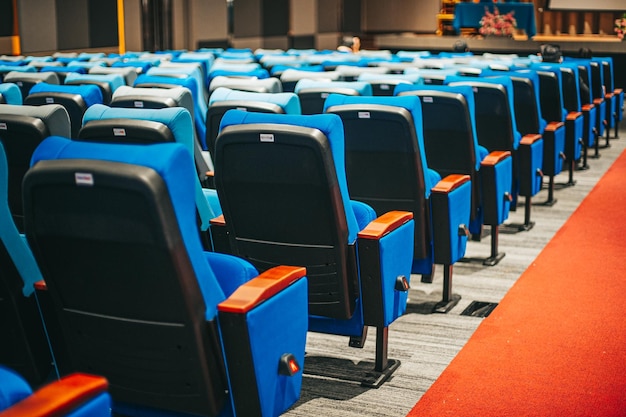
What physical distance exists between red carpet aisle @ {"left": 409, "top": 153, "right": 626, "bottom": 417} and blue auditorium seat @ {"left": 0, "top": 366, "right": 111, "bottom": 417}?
1633 millimetres

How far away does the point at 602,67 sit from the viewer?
921 centimetres

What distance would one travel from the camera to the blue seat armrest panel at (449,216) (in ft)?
13.1

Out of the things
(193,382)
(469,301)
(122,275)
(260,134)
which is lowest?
(469,301)

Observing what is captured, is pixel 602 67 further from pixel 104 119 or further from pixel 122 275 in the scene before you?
pixel 122 275

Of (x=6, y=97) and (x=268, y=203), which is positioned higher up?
(x=6, y=97)

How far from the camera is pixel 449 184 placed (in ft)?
13.3

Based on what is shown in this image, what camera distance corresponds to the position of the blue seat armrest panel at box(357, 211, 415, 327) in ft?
10.5

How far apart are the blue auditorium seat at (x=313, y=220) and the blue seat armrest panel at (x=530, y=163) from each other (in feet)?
7.73

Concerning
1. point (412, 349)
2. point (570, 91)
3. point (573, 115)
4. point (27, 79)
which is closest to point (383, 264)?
point (412, 349)

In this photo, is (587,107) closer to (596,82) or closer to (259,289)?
(596,82)

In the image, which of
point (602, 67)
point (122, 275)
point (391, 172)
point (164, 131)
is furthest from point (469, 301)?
point (602, 67)

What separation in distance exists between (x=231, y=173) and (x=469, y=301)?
1990 mm

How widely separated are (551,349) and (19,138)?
2.31 metres

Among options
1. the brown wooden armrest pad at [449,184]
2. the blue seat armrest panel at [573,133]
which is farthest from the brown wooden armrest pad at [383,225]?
the blue seat armrest panel at [573,133]
